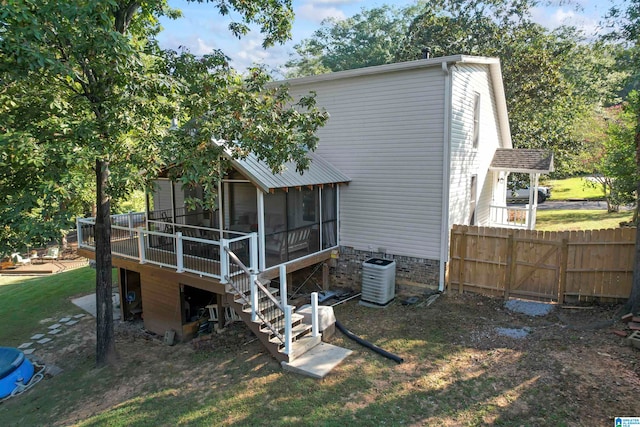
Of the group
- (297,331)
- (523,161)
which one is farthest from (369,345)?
(523,161)

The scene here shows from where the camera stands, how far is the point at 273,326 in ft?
27.9

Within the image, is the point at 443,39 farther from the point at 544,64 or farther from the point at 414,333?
the point at 414,333

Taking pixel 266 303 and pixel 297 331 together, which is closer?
pixel 297 331

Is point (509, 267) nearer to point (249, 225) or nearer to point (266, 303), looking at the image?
point (266, 303)

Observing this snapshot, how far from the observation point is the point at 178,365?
8.71m

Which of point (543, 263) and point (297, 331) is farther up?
point (543, 263)

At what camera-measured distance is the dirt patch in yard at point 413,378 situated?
19.6ft

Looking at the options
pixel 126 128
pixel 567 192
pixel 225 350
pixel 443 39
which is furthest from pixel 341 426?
pixel 567 192

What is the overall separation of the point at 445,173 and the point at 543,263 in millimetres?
3222

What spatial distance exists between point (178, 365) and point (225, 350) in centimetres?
102

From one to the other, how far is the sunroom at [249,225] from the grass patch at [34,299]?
3108 millimetres

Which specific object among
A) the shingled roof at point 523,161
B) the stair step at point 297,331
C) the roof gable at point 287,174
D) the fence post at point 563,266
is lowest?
the stair step at point 297,331

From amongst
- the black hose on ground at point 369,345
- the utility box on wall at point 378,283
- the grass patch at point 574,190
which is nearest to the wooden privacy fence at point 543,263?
the utility box on wall at point 378,283

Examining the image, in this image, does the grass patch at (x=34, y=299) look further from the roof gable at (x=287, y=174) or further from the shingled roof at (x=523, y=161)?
the shingled roof at (x=523, y=161)
